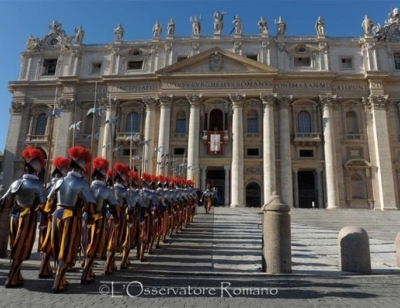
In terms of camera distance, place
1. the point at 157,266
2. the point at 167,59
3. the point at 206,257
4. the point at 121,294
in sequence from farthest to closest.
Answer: the point at 167,59, the point at 206,257, the point at 157,266, the point at 121,294

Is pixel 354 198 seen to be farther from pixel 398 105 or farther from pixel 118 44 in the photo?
pixel 118 44

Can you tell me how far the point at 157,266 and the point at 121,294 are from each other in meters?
2.70

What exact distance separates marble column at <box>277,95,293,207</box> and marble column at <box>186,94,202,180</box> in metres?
8.22

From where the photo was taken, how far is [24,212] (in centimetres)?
614

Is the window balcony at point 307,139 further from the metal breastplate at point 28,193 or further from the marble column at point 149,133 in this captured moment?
the metal breastplate at point 28,193

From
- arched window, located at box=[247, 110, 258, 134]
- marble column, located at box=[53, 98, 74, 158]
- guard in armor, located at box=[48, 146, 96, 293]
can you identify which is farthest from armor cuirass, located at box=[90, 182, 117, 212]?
marble column, located at box=[53, 98, 74, 158]

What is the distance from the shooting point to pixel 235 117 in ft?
105

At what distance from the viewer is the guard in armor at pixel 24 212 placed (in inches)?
232

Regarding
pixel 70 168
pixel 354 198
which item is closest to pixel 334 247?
pixel 70 168

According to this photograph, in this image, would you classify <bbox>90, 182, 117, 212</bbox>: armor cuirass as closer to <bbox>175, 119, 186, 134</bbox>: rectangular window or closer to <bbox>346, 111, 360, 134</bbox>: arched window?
<bbox>175, 119, 186, 134</bbox>: rectangular window

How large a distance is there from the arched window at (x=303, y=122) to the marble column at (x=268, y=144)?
3.08 metres

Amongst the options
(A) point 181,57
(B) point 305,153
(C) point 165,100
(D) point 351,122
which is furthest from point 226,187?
(A) point 181,57

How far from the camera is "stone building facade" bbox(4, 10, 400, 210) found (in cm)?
3097

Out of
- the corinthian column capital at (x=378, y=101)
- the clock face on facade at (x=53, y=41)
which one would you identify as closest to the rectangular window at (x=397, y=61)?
the corinthian column capital at (x=378, y=101)
